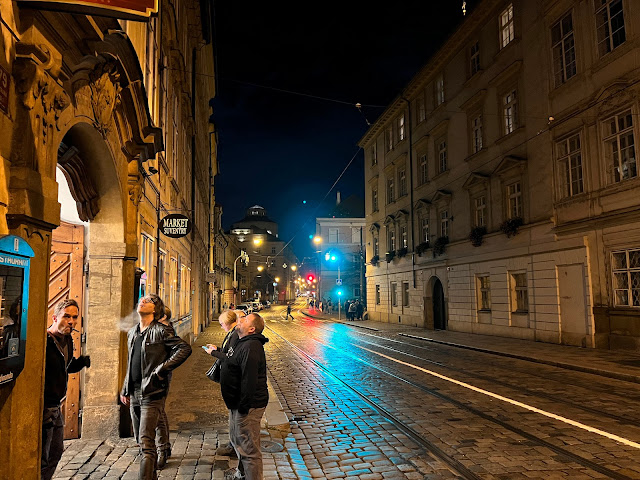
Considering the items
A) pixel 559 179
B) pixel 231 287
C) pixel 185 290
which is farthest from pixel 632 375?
pixel 231 287

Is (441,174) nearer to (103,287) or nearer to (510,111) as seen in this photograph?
(510,111)

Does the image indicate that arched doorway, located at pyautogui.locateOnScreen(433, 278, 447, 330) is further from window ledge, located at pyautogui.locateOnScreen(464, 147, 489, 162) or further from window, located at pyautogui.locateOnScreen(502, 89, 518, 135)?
window, located at pyautogui.locateOnScreen(502, 89, 518, 135)

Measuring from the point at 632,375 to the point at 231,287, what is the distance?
2350 inches

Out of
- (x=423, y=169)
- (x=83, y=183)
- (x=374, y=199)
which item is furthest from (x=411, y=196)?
(x=83, y=183)

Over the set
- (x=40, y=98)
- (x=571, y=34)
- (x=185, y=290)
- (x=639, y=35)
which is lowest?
(x=185, y=290)

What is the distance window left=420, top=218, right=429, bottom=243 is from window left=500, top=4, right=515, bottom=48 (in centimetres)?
1138

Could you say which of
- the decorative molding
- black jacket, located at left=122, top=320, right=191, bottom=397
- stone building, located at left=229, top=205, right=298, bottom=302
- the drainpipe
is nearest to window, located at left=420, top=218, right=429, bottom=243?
the drainpipe

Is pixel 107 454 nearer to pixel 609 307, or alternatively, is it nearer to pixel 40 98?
pixel 40 98

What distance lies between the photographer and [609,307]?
16406mm

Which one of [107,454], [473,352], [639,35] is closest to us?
[107,454]

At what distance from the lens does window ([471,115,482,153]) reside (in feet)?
82.3

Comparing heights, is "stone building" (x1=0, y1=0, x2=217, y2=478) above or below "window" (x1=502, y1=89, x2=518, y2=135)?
below

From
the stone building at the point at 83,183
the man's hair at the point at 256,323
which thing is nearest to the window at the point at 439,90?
the stone building at the point at 83,183

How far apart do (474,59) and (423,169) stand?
7.93 metres
